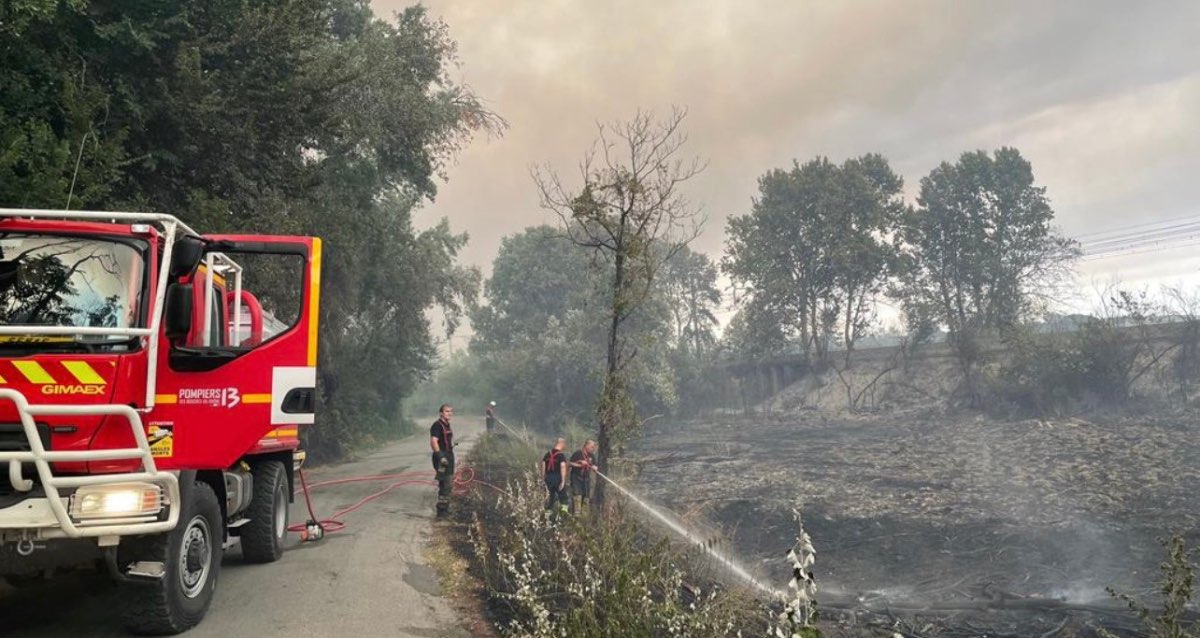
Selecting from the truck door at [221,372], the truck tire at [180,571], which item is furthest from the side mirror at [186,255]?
the truck tire at [180,571]

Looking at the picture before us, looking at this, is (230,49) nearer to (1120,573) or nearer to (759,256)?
(1120,573)

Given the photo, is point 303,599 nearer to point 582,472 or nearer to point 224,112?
point 582,472

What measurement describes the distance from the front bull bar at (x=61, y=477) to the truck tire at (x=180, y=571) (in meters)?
0.59

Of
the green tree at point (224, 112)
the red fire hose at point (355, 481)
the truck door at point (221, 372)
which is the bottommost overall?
the red fire hose at point (355, 481)

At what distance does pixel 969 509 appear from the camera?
13969 mm

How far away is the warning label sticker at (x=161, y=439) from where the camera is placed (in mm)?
4938

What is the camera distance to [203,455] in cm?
521

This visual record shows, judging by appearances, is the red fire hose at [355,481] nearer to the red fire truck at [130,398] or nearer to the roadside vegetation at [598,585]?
the roadside vegetation at [598,585]

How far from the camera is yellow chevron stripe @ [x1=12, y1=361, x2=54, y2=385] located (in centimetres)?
430

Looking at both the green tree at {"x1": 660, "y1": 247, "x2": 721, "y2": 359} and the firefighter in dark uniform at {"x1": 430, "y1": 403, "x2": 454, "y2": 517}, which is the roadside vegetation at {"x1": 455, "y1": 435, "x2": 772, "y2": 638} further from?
the green tree at {"x1": 660, "y1": 247, "x2": 721, "y2": 359}

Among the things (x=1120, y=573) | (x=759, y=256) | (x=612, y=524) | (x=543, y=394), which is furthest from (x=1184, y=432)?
(x=543, y=394)

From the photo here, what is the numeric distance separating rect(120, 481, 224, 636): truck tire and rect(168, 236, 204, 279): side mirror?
5.14 feet

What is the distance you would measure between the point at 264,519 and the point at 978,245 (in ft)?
125

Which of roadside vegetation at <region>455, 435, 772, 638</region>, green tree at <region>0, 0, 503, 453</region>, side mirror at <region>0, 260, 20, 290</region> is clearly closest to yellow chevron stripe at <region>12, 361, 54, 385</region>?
side mirror at <region>0, 260, 20, 290</region>
